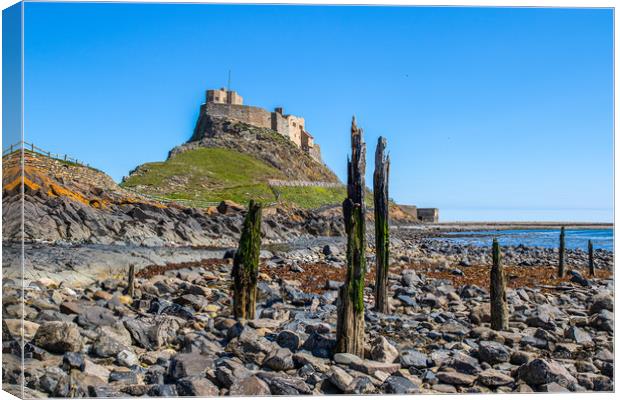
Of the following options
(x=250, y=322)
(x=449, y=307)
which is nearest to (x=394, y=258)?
(x=449, y=307)

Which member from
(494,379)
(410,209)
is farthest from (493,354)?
(410,209)

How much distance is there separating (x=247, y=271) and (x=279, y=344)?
3232 millimetres

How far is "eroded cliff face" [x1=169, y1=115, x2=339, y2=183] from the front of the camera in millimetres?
103375

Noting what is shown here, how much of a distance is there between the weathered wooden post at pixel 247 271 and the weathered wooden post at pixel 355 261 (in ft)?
11.2

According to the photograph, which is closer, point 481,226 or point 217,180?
point 217,180

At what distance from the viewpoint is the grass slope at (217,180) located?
66.9 metres

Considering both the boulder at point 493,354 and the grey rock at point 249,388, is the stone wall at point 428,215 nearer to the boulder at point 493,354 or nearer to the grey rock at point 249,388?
the boulder at point 493,354

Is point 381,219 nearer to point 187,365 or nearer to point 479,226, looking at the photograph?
point 187,365

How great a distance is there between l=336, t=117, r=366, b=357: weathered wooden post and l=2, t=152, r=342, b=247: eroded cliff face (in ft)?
37.1

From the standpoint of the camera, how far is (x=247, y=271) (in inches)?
480

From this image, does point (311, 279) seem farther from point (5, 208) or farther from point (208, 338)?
point (5, 208)

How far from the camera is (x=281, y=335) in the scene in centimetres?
939

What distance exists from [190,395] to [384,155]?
754 cm

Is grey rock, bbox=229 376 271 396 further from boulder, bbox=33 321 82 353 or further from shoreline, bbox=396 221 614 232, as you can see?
shoreline, bbox=396 221 614 232
